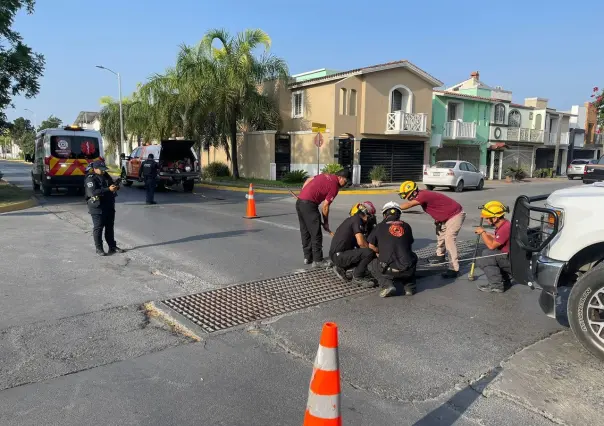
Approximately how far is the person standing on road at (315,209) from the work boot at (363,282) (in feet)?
3.04

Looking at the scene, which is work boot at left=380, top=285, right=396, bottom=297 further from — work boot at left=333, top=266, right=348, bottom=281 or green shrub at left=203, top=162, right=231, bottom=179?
green shrub at left=203, top=162, right=231, bottom=179

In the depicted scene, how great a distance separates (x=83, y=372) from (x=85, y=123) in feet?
277

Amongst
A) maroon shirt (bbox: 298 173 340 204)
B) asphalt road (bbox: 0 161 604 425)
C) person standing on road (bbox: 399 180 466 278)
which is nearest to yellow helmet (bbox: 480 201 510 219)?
person standing on road (bbox: 399 180 466 278)

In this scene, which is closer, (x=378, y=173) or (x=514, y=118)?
(x=378, y=173)

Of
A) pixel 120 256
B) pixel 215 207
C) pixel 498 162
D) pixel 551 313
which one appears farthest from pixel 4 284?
pixel 498 162

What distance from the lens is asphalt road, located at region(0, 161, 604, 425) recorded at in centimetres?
308

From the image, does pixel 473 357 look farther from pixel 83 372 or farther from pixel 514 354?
pixel 83 372

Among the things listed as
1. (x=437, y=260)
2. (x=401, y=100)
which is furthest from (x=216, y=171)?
(x=437, y=260)

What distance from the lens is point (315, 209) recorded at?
6.91 metres

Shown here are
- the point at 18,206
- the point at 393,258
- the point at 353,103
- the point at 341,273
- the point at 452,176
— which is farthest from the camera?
the point at 353,103

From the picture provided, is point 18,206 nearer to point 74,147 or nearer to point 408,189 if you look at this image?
point 74,147

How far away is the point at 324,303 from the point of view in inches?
206

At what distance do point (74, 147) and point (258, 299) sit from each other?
13.5m

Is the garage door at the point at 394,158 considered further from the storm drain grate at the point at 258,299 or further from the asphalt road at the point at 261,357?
the storm drain grate at the point at 258,299
